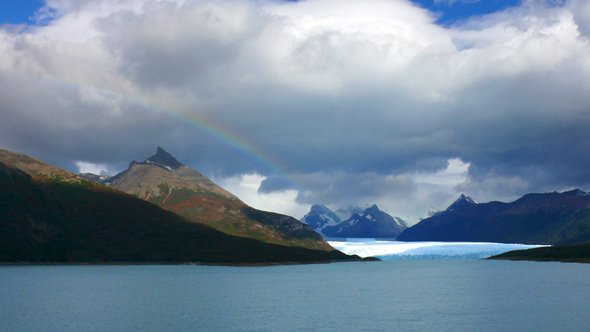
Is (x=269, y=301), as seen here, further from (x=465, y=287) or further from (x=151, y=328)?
(x=465, y=287)

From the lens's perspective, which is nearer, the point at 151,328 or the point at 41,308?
the point at 151,328

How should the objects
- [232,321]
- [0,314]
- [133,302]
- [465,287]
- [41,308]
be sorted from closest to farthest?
[232,321] → [0,314] → [41,308] → [133,302] → [465,287]

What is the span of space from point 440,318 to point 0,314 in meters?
77.0

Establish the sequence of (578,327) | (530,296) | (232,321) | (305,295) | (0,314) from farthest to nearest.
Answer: (305,295) < (530,296) < (0,314) < (232,321) < (578,327)

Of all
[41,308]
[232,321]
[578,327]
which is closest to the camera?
[578,327]

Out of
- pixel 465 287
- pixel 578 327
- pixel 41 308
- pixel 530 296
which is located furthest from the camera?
pixel 465 287

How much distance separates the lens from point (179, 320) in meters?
104

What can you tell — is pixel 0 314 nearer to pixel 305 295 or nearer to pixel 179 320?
pixel 179 320

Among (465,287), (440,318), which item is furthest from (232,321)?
(465,287)

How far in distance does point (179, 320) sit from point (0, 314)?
1297 inches

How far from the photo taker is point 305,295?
15400 cm

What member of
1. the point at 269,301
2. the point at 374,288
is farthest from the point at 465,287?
the point at 269,301

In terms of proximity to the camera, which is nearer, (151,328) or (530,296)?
(151,328)

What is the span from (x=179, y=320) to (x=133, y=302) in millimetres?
34090
